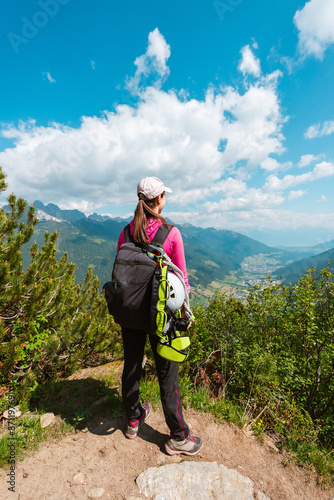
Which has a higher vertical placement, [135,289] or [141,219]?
[141,219]

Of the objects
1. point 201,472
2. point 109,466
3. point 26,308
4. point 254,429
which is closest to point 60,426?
point 109,466

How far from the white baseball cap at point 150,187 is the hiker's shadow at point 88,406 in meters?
3.65

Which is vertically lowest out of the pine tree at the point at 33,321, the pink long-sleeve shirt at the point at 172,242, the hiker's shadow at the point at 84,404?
the hiker's shadow at the point at 84,404

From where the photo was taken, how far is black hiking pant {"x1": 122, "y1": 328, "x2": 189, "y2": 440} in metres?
2.92

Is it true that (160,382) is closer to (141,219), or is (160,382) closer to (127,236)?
(127,236)

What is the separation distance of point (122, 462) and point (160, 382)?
122 centimetres

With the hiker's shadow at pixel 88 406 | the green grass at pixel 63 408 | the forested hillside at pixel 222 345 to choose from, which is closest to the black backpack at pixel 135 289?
the hiker's shadow at pixel 88 406

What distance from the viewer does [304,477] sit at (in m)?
3.14

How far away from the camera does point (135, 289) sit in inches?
103

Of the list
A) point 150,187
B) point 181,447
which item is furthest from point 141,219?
point 181,447

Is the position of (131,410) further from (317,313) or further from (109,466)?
(317,313)

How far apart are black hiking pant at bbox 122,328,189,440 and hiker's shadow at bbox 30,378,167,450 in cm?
52

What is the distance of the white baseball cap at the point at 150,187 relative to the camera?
286 centimetres

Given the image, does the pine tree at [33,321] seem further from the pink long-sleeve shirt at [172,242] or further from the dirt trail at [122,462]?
the pink long-sleeve shirt at [172,242]
